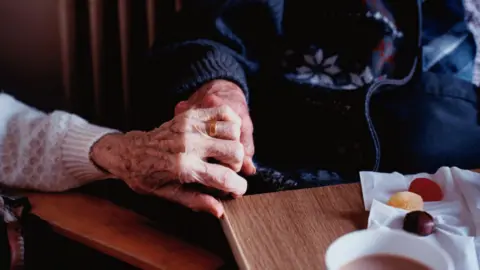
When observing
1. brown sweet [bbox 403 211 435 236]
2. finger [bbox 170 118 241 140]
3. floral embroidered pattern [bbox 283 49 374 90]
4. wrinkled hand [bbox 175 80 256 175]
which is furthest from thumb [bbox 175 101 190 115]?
brown sweet [bbox 403 211 435 236]

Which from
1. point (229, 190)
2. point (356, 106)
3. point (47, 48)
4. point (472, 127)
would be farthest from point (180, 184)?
point (47, 48)

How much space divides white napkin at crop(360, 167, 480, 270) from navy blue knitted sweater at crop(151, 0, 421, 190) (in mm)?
216

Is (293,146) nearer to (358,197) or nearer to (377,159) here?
(377,159)

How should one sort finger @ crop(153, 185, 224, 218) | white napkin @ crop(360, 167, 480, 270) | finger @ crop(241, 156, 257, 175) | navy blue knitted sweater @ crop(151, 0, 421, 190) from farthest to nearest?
1. navy blue knitted sweater @ crop(151, 0, 421, 190)
2. finger @ crop(241, 156, 257, 175)
3. finger @ crop(153, 185, 224, 218)
4. white napkin @ crop(360, 167, 480, 270)

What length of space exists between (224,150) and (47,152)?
302 millimetres

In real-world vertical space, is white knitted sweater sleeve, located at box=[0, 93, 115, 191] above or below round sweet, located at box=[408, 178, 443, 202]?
below

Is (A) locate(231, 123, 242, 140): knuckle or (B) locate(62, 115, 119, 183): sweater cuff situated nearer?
(A) locate(231, 123, 242, 140): knuckle

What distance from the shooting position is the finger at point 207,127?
2.50 feet


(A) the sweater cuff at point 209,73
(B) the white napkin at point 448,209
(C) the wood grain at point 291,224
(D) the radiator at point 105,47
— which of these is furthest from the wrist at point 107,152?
(D) the radiator at point 105,47

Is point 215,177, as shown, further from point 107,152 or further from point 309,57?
point 309,57

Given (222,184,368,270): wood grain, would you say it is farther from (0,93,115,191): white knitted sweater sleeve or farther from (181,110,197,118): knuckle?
(0,93,115,191): white knitted sweater sleeve

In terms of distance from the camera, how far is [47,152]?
927mm

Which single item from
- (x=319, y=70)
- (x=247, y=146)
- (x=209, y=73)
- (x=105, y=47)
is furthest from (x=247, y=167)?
(x=105, y=47)

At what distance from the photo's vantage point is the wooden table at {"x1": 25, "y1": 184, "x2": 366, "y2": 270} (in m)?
0.64
